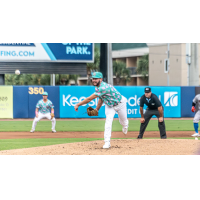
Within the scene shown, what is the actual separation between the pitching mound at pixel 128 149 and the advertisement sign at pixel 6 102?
11.8 metres

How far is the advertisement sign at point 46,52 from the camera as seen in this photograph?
21.2 m

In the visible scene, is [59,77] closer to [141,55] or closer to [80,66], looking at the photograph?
[141,55]

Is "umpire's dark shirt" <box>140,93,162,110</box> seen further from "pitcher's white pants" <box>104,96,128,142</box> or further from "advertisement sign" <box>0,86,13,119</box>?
"advertisement sign" <box>0,86,13,119</box>

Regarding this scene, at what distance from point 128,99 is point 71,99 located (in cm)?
372

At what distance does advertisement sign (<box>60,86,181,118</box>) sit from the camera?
19672 mm

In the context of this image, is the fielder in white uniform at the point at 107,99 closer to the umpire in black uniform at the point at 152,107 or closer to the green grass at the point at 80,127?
the umpire in black uniform at the point at 152,107

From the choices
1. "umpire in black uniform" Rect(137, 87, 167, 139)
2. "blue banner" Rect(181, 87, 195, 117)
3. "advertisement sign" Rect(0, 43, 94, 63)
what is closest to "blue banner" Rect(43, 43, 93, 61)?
"advertisement sign" Rect(0, 43, 94, 63)

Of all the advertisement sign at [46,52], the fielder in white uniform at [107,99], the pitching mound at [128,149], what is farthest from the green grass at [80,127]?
the fielder in white uniform at [107,99]

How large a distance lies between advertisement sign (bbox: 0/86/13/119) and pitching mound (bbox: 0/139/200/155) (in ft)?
38.7

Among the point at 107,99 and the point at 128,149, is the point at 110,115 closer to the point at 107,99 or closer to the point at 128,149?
the point at 107,99

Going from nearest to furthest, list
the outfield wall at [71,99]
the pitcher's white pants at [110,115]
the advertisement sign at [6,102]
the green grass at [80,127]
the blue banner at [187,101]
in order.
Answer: the pitcher's white pants at [110,115] < the green grass at [80,127] < the advertisement sign at [6,102] < the outfield wall at [71,99] < the blue banner at [187,101]

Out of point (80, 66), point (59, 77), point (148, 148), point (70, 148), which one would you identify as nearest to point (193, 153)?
point (148, 148)

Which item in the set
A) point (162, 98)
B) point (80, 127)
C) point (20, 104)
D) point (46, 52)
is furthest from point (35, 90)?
point (162, 98)

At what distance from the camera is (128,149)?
7641 mm
